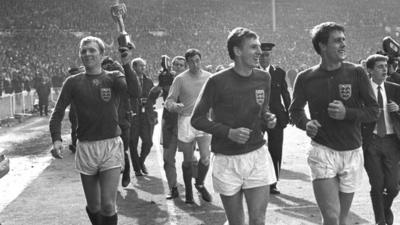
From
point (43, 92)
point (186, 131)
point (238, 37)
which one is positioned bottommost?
point (43, 92)

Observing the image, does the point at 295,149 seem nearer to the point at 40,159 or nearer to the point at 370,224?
the point at 40,159

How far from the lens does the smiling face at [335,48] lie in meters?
4.15

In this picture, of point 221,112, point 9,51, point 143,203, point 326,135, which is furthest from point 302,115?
point 9,51

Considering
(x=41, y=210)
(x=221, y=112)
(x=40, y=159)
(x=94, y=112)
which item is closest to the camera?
(x=221, y=112)

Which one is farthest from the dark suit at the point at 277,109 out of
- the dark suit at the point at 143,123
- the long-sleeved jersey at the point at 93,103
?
the long-sleeved jersey at the point at 93,103

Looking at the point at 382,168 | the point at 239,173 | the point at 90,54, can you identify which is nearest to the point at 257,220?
the point at 239,173

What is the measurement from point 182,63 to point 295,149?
180 inches

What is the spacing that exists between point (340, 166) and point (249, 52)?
1.02 metres

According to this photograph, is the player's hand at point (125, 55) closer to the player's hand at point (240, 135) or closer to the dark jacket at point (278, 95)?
the player's hand at point (240, 135)

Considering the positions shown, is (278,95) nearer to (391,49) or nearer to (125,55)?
(391,49)

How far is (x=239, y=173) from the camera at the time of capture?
409 cm

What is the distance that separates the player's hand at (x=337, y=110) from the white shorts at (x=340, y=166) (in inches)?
11.6

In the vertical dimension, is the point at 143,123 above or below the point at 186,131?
below

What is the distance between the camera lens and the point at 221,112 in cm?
417
